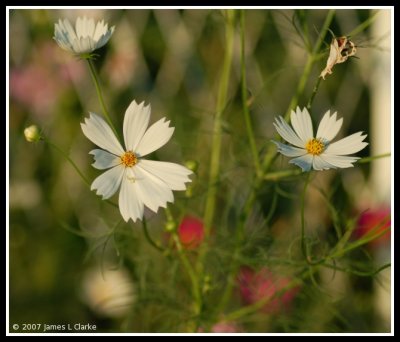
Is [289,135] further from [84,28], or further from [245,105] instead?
[84,28]

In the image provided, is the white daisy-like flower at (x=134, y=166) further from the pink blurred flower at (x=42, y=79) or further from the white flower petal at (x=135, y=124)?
the pink blurred flower at (x=42, y=79)

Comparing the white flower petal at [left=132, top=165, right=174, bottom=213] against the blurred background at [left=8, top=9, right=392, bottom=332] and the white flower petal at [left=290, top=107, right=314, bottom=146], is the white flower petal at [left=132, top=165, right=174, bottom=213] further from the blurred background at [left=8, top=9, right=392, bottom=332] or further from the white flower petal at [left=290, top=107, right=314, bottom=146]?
the blurred background at [left=8, top=9, right=392, bottom=332]

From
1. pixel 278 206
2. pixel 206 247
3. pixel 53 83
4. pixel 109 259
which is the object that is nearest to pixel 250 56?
pixel 278 206

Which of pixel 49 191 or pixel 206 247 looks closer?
pixel 206 247

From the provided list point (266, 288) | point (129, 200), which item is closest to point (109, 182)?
point (129, 200)

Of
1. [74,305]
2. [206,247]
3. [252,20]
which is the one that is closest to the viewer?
[206,247]

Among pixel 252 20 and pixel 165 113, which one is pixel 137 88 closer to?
pixel 165 113

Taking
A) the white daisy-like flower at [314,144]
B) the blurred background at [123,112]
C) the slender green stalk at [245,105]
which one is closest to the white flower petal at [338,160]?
the white daisy-like flower at [314,144]

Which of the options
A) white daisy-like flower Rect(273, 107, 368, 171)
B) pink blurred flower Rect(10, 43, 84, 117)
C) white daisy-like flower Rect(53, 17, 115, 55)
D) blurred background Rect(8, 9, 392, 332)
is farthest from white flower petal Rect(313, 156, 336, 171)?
pink blurred flower Rect(10, 43, 84, 117)

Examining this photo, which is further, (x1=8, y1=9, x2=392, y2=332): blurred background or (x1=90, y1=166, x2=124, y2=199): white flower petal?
(x1=8, y1=9, x2=392, y2=332): blurred background
